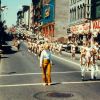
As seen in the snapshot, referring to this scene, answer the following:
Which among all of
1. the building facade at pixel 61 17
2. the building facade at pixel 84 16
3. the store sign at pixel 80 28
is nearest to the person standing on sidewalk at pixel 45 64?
the building facade at pixel 84 16

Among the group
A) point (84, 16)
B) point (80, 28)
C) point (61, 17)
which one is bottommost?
point (80, 28)

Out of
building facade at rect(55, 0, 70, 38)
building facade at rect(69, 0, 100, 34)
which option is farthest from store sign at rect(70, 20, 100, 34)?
building facade at rect(55, 0, 70, 38)

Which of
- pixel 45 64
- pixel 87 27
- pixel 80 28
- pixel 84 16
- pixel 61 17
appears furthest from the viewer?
pixel 61 17

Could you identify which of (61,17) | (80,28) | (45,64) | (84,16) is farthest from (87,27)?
(45,64)

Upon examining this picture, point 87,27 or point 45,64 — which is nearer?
point 45,64

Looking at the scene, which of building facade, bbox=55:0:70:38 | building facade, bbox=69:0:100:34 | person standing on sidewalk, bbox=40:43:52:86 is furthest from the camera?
building facade, bbox=55:0:70:38

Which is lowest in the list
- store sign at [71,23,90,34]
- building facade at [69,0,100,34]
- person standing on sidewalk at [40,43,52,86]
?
person standing on sidewalk at [40,43,52,86]

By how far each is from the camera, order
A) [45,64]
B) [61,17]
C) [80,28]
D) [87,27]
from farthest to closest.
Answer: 1. [61,17]
2. [80,28]
3. [87,27]
4. [45,64]

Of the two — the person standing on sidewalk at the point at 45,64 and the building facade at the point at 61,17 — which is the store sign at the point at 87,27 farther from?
the person standing on sidewalk at the point at 45,64

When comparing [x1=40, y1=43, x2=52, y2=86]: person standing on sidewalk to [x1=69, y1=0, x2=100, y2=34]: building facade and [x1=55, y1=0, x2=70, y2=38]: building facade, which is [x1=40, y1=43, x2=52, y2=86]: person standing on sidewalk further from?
[x1=55, y1=0, x2=70, y2=38]: building facade

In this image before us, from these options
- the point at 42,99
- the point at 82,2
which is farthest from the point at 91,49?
the point at 82,2

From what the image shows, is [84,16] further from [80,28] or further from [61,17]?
[61,17]

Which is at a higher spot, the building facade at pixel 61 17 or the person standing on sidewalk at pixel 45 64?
the building facade at pixel 61 17

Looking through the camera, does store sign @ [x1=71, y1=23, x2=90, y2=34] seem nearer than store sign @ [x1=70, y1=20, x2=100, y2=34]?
No
